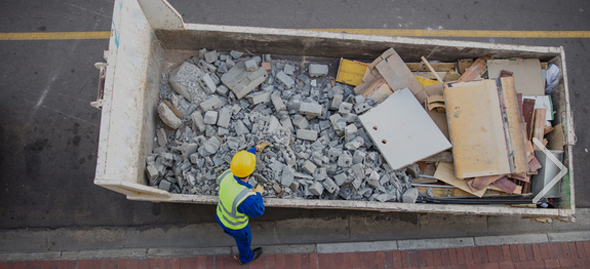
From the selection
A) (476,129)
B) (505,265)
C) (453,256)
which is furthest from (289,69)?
(505,265)

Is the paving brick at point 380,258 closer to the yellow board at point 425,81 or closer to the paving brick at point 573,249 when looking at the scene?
the yellow board at point 425,81

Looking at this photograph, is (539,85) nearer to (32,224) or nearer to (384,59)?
(384,59)

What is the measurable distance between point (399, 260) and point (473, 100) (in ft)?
8.31

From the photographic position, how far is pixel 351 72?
4.70 metres

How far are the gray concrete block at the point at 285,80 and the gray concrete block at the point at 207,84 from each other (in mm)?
901

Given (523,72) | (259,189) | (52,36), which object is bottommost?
(259,189)

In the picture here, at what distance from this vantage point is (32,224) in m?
4.73

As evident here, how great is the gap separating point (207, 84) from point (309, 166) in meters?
1.79

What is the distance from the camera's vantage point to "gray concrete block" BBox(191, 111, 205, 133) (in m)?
4.22

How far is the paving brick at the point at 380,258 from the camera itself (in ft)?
15.8

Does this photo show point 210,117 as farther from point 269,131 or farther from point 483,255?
point 483,255

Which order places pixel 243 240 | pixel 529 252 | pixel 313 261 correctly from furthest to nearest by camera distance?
pixel 529 252 < pixel 313 261 < pixel 243 240

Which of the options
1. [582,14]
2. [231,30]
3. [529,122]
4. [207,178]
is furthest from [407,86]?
[582,14]

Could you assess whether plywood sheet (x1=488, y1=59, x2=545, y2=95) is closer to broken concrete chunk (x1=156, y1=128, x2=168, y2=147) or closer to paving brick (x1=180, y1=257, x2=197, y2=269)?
broken concrete chunk (x1=156, y1=128, x2=168, y2=147)
